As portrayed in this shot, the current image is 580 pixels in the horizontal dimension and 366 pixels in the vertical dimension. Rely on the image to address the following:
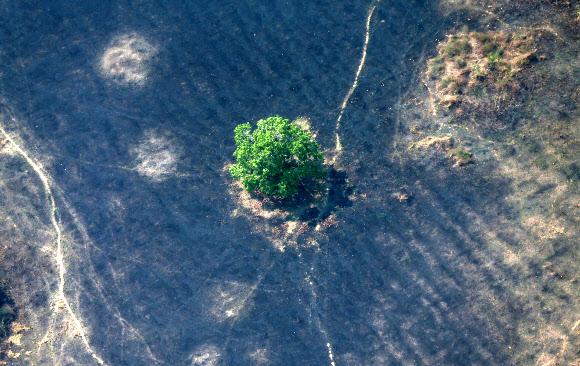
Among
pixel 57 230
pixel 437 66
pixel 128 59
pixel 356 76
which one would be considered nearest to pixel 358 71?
pixel 356 76

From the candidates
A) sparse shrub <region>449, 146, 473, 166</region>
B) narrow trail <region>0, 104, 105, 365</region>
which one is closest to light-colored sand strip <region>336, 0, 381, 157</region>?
sparse shrub <region>449, 146, 473, 166</region>

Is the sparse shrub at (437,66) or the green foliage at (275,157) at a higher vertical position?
the sparse shrub at (437,66)

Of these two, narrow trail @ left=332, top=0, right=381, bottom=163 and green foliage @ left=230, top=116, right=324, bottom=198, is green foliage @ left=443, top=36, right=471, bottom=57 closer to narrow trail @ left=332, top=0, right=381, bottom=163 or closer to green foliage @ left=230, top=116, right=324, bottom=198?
narrow trail @ left=332, top=0, right=381, bottom=163

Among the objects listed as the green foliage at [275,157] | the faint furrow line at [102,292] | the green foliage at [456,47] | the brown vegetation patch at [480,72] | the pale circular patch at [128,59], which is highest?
the pale circular patch at [128,59]

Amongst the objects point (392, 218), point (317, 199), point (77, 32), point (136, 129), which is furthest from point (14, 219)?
point (392, 218)

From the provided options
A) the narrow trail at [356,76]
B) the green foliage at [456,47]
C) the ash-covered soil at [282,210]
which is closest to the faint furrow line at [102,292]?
the ash-covered soil at [282,210]

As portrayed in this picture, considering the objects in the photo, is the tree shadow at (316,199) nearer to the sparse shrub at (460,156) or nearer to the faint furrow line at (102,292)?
the sparse shrub at (460,156)
